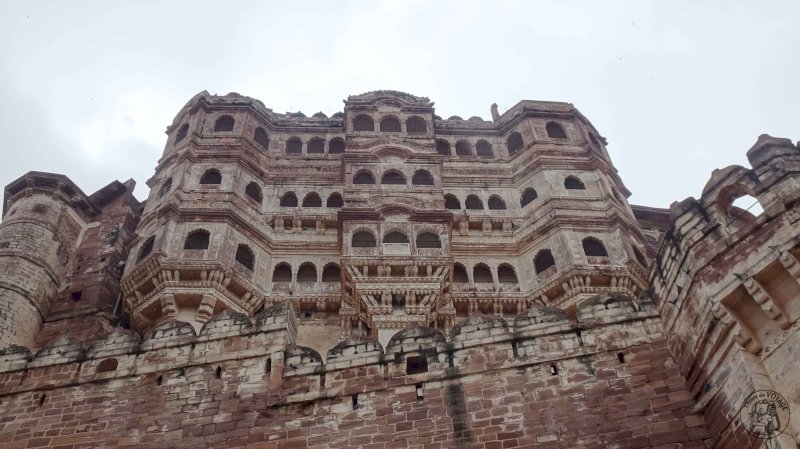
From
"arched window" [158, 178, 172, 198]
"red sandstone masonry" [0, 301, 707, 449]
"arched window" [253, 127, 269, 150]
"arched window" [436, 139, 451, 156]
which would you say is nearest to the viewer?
"red sandstone masonry" [0, 301, 707, 449]

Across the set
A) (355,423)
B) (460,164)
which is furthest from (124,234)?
(355,423)

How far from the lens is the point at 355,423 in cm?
1082

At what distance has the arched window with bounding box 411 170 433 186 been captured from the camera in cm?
2653

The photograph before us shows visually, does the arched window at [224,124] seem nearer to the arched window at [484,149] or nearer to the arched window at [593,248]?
the arched window at [484,149]

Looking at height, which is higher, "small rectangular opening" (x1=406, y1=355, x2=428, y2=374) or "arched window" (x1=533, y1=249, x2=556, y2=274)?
"arched window" (x1=533, y1=249, x2=556, y2=274)

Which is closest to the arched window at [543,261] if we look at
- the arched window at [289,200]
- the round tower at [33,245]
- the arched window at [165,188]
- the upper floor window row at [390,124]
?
the upper floor window row at [390,124]

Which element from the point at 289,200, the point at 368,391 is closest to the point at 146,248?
the point at 289,200

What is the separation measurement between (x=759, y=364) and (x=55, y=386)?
31.8 feet

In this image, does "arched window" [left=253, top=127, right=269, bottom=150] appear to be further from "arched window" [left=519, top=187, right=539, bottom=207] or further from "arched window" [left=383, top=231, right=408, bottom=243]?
"arched window" [left=519, top=187, right=539, bottom=207]

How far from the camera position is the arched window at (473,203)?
27141mm

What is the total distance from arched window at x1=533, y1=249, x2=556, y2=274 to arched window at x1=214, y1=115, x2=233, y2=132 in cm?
1193

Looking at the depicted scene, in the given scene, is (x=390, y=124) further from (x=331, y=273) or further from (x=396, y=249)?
(x=396, y=249)

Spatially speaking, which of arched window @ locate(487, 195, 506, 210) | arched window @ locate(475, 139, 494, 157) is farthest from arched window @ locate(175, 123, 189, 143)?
arched window @ locate(487, 195, 506, 210)

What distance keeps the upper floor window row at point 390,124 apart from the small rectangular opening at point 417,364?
61.6 ft
